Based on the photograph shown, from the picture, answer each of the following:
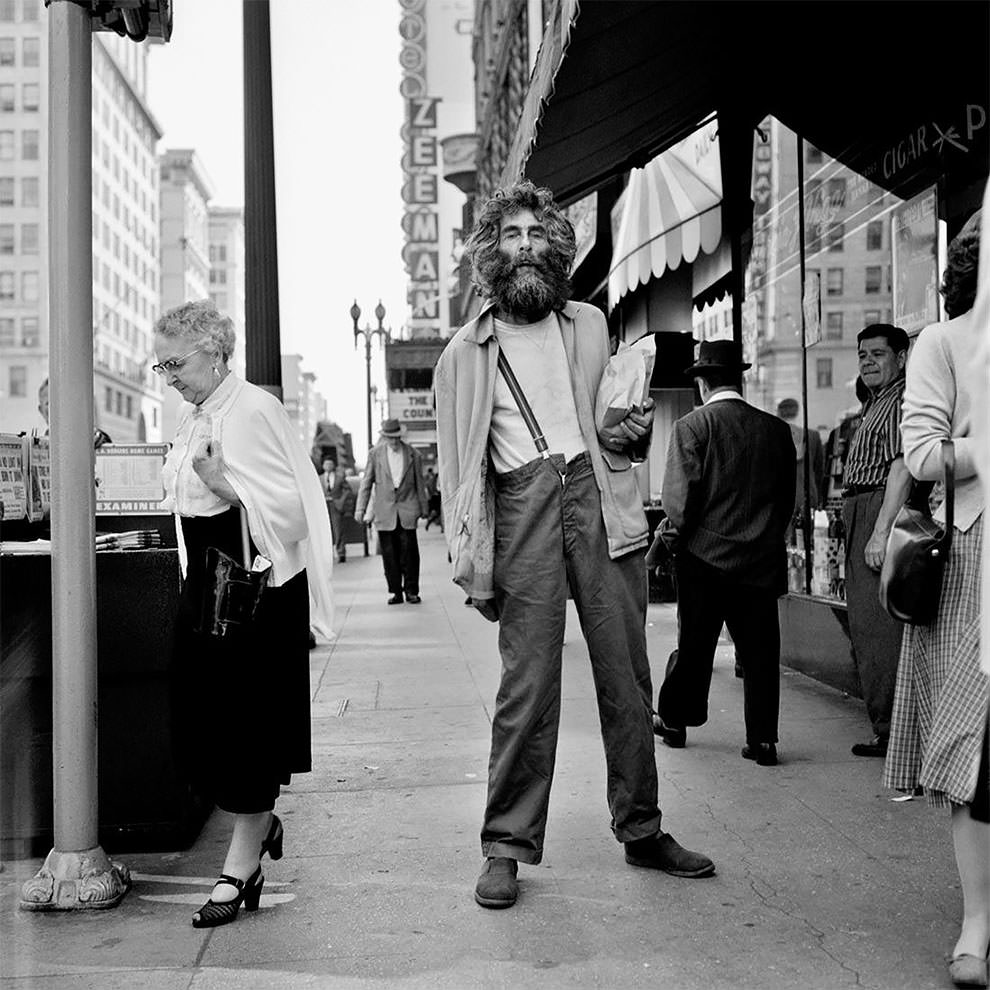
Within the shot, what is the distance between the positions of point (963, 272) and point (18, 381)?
110 meters

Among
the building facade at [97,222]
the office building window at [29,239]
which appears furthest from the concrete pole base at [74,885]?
the office building window at [29,239]

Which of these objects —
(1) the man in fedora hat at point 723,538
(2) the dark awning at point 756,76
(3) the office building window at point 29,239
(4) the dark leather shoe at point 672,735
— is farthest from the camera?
(3) the office building window at point 29,239

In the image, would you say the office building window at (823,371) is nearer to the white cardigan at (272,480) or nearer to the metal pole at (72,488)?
the white cardigan at (272,480)

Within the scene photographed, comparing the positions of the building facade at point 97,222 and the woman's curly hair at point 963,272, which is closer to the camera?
the woman's curly hair at point 963,272

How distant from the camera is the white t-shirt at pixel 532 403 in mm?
4227

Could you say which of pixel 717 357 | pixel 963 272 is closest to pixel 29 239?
pixel 717 357

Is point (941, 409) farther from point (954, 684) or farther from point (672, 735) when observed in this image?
point (672, 735)

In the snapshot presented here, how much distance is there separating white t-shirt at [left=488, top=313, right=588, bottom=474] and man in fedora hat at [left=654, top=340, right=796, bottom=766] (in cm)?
194

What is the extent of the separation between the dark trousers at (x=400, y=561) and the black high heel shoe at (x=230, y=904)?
→ 995 cm

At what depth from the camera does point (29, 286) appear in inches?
4272

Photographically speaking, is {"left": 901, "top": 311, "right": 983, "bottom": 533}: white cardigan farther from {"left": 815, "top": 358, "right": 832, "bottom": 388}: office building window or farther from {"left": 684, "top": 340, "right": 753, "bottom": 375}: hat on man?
{"left": 815, "top": 358, "right": 832, "bottom": 388}: office building window

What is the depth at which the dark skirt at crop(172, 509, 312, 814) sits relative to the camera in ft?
13.0

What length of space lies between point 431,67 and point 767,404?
161ft

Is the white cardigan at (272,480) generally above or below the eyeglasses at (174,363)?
below
